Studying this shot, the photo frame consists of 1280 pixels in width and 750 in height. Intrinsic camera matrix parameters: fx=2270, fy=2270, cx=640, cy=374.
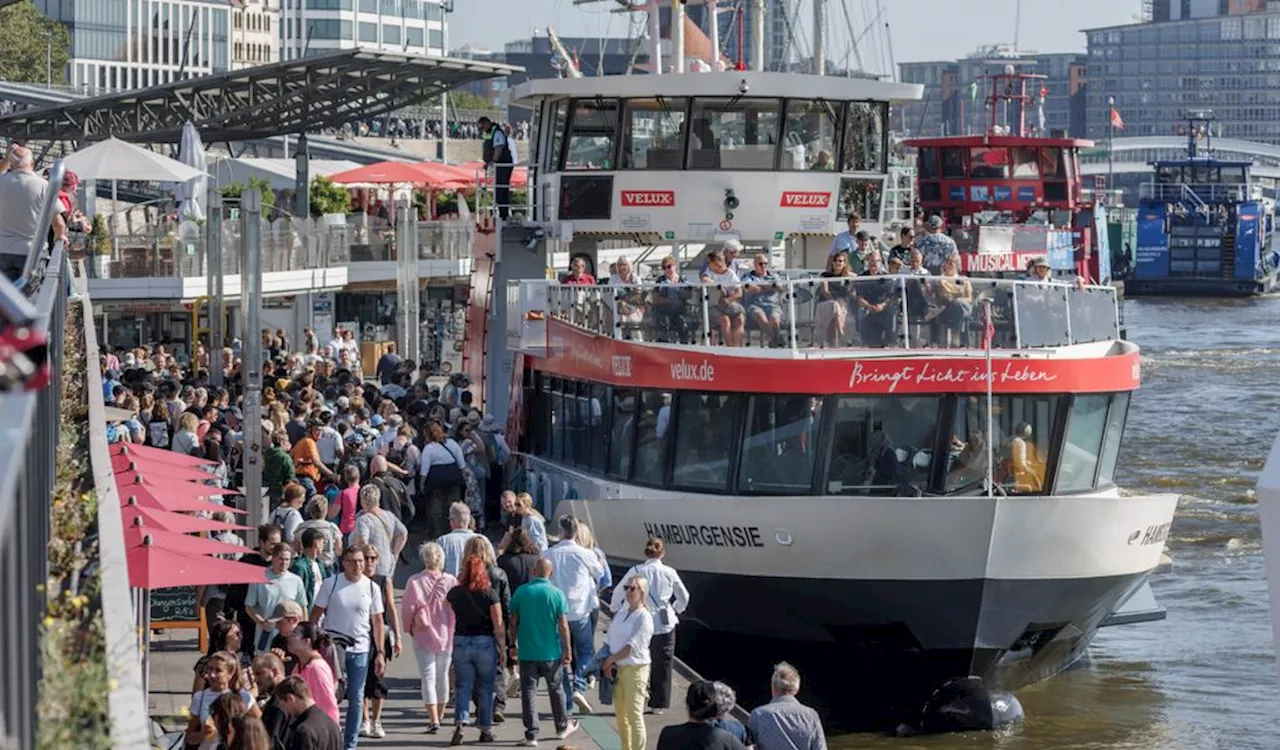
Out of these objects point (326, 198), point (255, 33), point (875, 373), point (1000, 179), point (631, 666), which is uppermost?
point (255, 33)

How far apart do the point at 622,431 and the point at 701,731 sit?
9479 mm

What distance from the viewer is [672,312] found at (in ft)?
65.4

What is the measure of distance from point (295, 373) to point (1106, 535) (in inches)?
552

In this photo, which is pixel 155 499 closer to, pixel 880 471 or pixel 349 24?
pixel 880 471

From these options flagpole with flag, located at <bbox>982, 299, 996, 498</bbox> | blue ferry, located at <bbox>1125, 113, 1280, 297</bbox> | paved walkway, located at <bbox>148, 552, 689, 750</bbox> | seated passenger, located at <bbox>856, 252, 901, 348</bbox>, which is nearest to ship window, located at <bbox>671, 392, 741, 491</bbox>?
seated passenger, located at <bbox>856, 252, 901, 348</bbox>

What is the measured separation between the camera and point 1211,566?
3147 centimetres

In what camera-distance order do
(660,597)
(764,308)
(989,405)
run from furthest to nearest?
(764,308), (989,405), (660,597)

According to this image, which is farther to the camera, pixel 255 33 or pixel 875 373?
pixel 255 33

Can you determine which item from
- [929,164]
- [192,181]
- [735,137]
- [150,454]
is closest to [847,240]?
[735,137]

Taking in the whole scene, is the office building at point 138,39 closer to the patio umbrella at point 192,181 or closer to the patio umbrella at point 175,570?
the patio umbrella at point 192,181

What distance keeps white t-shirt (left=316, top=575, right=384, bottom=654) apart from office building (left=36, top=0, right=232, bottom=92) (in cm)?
11440

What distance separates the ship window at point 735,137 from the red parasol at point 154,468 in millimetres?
10617

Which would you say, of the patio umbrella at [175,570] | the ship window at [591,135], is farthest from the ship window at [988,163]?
the patio umbrella at [175,570]

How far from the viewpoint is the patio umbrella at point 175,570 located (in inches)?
467
